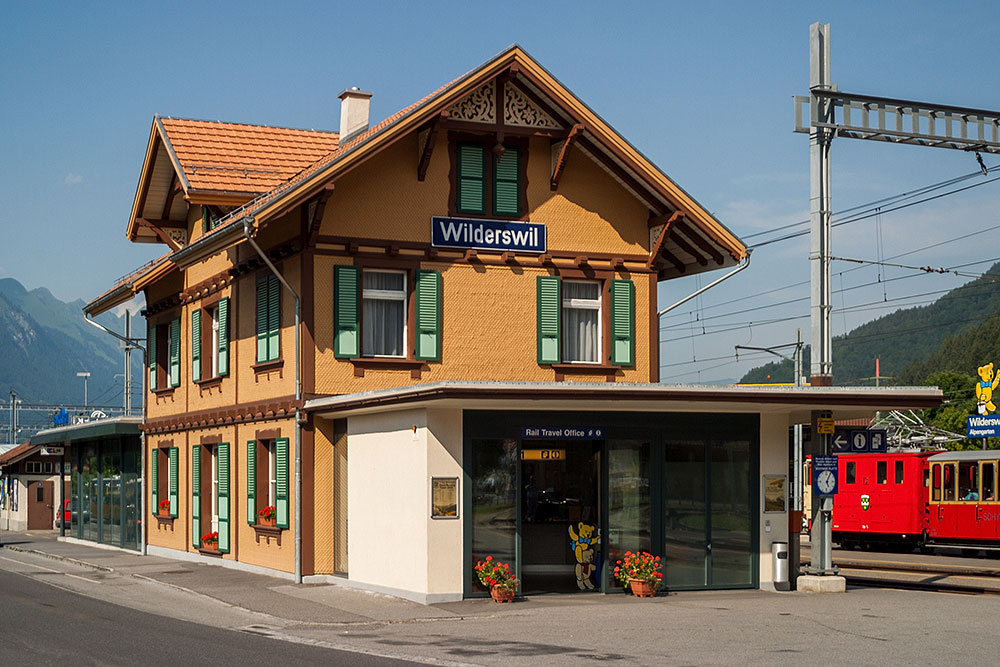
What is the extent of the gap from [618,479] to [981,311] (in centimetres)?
13016

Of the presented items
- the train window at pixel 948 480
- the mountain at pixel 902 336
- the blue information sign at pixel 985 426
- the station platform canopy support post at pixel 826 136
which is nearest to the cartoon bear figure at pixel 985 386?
the blue information sign at pixel 985 426

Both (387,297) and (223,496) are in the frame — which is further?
(223,496)

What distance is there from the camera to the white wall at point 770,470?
74.8 feet

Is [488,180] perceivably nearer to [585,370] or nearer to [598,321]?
[598,321]

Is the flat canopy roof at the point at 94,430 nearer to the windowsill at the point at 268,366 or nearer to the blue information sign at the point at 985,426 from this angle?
the windowsill at the point at 268,366

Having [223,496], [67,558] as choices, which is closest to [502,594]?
[223,496]

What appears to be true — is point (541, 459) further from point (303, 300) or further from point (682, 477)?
point (303, 300)

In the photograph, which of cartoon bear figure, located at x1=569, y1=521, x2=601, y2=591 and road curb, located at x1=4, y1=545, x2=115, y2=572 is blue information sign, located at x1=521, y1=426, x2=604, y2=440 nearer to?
cartoon bear figure, located at x1=569, y1=521, x2=601, y2=591

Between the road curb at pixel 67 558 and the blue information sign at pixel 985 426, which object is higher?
the blue information sign at pixel 985 426

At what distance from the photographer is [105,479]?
123 ft

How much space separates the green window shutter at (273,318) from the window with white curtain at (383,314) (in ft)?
5.72

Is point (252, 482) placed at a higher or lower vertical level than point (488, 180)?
lower

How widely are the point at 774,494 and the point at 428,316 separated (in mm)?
6941

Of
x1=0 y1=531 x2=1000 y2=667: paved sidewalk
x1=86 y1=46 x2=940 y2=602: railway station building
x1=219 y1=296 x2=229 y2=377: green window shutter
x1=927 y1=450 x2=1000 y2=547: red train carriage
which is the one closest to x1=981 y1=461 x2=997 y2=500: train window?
x1=927 y1=450 x2=1000 y2=547: red train carriage
